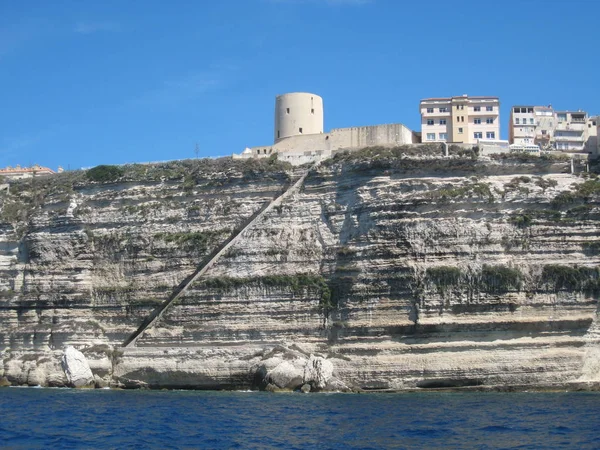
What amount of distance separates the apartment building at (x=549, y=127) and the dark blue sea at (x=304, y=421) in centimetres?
2339

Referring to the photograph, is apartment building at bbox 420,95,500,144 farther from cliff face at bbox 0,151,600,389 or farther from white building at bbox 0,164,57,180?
white building at bbox 0,164,57,180

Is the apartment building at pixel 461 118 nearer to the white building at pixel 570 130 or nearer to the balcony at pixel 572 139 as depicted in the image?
the white building at pixel 570 130

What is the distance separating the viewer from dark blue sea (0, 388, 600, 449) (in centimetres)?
2353

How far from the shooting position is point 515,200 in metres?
39.5

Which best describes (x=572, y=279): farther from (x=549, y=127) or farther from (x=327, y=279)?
(x=549, y=127)

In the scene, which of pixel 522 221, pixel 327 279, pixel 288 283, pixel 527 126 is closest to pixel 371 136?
pixel 327 279

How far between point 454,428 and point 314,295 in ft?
49.3

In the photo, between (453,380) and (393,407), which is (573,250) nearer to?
(453,380)

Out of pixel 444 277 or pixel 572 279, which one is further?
pixel 444 277

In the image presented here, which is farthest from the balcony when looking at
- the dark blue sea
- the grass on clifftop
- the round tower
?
the dark blue sea

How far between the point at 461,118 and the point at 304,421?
27187mm

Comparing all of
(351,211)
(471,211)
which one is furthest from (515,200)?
(351,211)

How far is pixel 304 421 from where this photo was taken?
27.2 meters

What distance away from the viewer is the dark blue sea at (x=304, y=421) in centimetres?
2353
